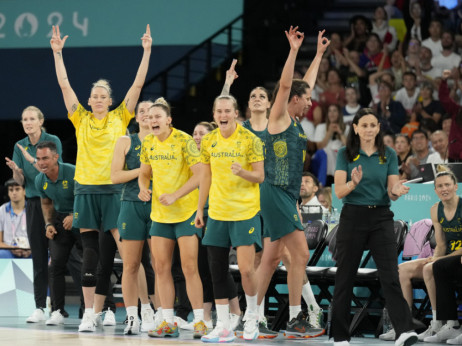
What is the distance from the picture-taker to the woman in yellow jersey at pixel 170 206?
6797 millimetres

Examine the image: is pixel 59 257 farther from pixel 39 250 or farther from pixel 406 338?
pixel 406 338

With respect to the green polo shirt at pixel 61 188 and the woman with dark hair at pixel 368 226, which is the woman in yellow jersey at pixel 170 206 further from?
the green polo shirt at pixel 61 188

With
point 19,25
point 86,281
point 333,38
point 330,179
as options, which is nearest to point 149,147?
point 86,281

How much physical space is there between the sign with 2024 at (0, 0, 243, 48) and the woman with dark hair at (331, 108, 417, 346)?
802 centimetres

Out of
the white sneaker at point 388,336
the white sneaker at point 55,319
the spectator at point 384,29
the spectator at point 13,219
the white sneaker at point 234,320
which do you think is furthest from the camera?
the spectator at point 384,29

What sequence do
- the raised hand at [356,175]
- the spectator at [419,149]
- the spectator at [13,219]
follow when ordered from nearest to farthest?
the raised hand at [356,175] → the spectator at [419,149] → the spectator at [13,219]

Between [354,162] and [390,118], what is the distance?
5883mm

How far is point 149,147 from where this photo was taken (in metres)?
6.96

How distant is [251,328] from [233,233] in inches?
29.8

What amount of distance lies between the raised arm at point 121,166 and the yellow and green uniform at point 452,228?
8.46 feet

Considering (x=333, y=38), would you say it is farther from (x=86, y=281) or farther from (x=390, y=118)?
(x=86, y=281)

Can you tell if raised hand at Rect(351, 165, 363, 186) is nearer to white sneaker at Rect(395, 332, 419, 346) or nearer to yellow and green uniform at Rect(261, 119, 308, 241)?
yellow and green uniform at Rect(261, 119, 308, 241)

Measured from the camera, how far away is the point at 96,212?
7.41m

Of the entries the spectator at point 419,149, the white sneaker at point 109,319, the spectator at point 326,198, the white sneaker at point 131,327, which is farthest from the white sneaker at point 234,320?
the spectator at point 419,149
